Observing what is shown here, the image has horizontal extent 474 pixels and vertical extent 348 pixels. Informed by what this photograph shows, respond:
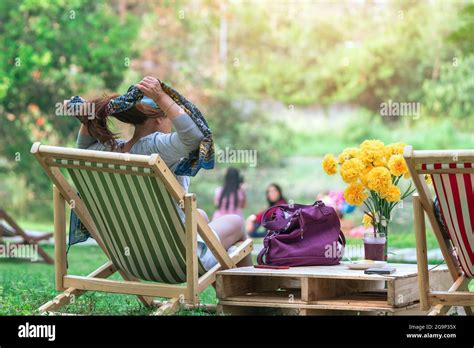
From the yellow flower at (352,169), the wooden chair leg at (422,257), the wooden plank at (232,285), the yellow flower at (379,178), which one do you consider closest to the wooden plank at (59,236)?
the wooden plank at (232,285)

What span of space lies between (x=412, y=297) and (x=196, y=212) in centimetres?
103

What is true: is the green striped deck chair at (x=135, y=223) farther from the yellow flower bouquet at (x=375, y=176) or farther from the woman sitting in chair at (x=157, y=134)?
the yellow flower bouquet at (x=375, y=176)

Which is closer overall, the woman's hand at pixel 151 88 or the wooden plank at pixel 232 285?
the woman's hand at pixel 151 88

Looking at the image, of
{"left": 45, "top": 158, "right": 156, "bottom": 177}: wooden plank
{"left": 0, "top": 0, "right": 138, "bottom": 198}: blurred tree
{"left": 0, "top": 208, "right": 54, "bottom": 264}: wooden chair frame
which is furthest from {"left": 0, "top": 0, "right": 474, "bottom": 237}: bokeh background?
{"left": 45, "top": 158, "right": 156, "bottom": 177}: wooden plank

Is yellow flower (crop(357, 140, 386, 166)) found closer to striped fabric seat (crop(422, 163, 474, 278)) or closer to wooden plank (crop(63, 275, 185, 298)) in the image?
striped fabric seat (crop(422, 163, 474, 278))

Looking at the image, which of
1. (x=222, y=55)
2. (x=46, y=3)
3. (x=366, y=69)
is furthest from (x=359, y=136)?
(x=46, y=3)

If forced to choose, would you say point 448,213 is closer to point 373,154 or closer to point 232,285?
point 373,154

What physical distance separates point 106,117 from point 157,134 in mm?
259

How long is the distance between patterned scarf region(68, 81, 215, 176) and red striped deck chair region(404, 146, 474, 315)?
97cm

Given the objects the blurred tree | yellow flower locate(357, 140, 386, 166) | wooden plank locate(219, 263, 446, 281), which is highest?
the blurred tree

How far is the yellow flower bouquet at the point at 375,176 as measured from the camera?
4820 mm

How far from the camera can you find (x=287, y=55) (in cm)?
1712

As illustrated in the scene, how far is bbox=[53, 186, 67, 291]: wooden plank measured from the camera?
466 centimetres

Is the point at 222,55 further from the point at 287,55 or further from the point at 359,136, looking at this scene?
the point at 359,136
